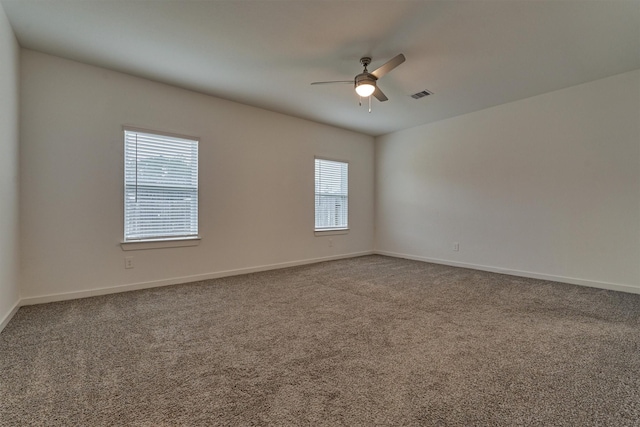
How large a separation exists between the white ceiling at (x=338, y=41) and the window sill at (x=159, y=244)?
2.06 meters

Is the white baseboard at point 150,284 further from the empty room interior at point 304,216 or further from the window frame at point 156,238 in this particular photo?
the window frame at point 156,238

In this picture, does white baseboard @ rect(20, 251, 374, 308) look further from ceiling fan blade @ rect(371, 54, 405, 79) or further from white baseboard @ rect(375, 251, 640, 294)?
ceiling fan blade @ rect(371, 54, 405, 79)

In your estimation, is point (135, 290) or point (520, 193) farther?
point (520, 193)

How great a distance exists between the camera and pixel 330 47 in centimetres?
292

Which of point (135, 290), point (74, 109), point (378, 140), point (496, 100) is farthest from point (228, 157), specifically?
point (496, 100)

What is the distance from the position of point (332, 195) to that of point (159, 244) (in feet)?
10.4

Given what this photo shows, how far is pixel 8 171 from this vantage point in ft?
8.54

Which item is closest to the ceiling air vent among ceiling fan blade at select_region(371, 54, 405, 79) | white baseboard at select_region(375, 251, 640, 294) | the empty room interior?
the empty room interior

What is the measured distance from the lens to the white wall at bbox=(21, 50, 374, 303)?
10.1 feet

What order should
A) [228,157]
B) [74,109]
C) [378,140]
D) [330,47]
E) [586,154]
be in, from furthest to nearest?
[378,140], [228,157], [586,154], [74,109], [330,47]

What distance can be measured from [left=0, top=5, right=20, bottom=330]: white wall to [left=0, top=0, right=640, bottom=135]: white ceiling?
27cm

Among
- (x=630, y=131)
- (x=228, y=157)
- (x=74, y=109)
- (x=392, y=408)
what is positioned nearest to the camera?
(x=392, y=408)

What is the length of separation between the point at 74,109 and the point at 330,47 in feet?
9.55

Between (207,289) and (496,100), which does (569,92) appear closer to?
(496,100)
